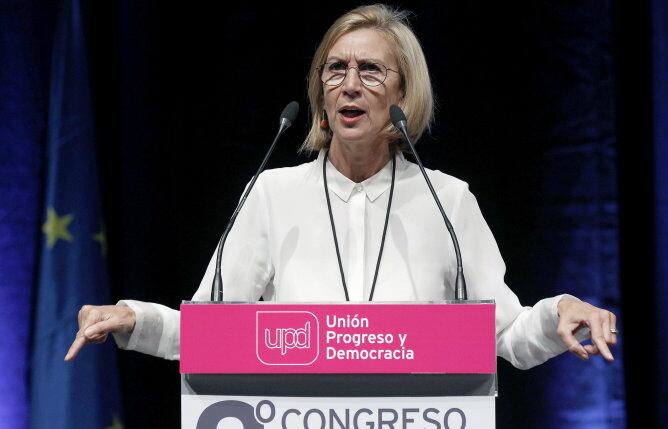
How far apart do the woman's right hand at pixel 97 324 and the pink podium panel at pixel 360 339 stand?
0.21 metres

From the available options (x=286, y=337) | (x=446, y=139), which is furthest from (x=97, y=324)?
(x=446, y=139)

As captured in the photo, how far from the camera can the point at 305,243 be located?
1.79 m

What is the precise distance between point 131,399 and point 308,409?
158 centimetres

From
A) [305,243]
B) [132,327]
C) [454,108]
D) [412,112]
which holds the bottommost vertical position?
[132,327]

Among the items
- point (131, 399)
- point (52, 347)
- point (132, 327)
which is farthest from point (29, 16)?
point (132, 327)

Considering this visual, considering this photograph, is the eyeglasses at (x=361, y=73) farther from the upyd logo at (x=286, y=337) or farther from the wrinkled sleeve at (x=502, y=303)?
the upyd logo at (x=286, y=337)

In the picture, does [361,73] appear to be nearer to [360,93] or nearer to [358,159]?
[360,93]

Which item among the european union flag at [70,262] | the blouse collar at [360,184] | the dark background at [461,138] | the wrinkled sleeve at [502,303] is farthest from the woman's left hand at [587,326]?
the european union flag at [70,262]

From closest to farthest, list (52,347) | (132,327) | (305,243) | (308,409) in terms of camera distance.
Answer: (308,409), (132,327), (305,243), (52,347)

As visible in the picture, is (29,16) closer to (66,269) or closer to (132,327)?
(66,269)

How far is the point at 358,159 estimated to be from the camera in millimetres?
1860

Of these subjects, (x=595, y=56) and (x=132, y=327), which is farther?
(x=595, y=56)

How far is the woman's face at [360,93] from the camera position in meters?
1.80

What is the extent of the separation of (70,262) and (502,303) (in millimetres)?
1372
